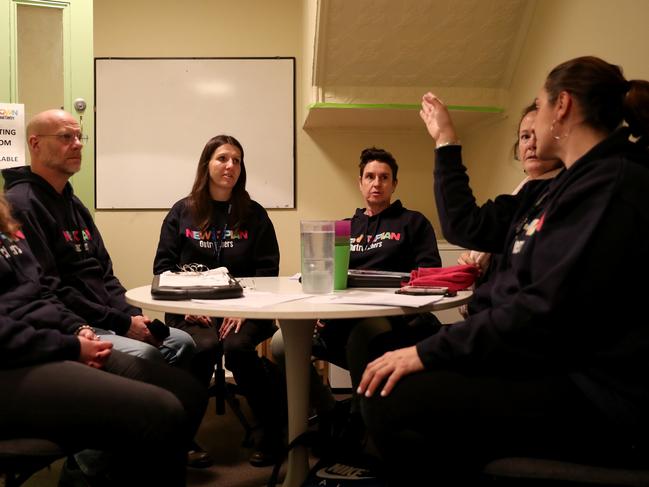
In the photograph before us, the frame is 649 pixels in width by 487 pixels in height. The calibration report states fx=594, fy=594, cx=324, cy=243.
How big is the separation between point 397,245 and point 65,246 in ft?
4.21

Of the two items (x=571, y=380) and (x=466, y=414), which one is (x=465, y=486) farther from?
(x=571, y=380)

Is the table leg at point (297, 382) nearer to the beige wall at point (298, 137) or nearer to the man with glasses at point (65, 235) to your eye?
the man with glasses at point (65, 235)

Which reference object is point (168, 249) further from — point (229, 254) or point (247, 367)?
point (247, 367)

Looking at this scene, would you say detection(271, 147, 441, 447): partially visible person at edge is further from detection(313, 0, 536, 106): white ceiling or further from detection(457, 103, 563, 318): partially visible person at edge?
detection(313, 0, 536, 106): white ceiling

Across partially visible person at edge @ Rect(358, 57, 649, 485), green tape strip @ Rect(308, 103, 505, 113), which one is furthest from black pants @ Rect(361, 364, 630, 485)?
green tape strip @ Rect(308, 103, 505, 113)

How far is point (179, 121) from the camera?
3680 mm

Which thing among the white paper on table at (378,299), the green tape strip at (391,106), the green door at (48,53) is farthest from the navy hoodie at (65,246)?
the green tape strip at (391,106)

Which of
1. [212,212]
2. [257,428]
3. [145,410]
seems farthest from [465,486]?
[212,212]

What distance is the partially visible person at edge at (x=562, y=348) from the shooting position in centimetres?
101

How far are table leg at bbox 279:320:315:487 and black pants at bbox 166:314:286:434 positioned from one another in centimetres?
43

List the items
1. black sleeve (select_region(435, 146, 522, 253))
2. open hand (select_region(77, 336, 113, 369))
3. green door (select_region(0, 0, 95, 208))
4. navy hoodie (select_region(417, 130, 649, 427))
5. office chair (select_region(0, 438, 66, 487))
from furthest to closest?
green door (select_region(0, 0, 95, 208)) < black sleeve (select_region(435, 146, 522, 253)) < open hand (select_region(77, 336, 113, 369)) < office chair (select_region(0, 438, 66, 487)) < navy hoodie (select_region(417, 130, 649, 427))

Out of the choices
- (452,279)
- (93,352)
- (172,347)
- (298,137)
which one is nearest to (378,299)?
(452,279)

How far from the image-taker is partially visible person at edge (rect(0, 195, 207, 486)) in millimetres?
1152

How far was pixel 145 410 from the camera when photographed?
1.22 meters
